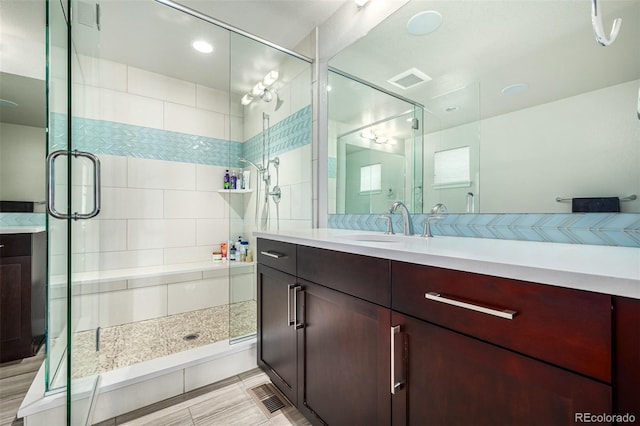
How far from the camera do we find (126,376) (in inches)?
52.9

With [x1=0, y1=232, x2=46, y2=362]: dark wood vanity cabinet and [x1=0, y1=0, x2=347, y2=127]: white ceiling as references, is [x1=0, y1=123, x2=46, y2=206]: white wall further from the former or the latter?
[x1=0, y1=232, x2=46, y2=362]: dark wood vanity cabinet

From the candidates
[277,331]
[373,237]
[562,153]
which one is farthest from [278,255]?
[562,153]

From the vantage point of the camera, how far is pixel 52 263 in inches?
46.7

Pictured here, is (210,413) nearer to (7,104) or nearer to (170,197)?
(170,197)

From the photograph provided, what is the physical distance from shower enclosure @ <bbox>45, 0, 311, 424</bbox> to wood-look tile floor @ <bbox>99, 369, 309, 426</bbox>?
0.33 feet

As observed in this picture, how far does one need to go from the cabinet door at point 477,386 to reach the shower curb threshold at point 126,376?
3.88 ft

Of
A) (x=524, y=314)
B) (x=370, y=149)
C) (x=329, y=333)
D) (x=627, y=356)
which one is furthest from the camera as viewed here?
(x=370, y=149)

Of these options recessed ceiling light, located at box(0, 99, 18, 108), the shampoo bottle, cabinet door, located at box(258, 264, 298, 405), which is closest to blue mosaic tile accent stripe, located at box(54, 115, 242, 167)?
the shampoo bottle

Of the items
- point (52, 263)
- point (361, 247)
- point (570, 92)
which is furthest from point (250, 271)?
point (570, 92)

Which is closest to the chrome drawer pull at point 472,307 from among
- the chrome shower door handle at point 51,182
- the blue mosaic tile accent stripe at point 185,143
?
the chrome shower door handle at point 51,182

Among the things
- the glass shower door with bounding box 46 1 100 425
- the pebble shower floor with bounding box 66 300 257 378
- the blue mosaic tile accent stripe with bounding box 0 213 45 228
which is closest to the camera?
the glass shower door with bounding box 46 1 100 425

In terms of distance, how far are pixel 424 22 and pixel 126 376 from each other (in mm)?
2416

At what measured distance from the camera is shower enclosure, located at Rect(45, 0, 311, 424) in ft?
3.80

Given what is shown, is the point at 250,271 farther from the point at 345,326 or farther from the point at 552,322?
the point at 552,322
